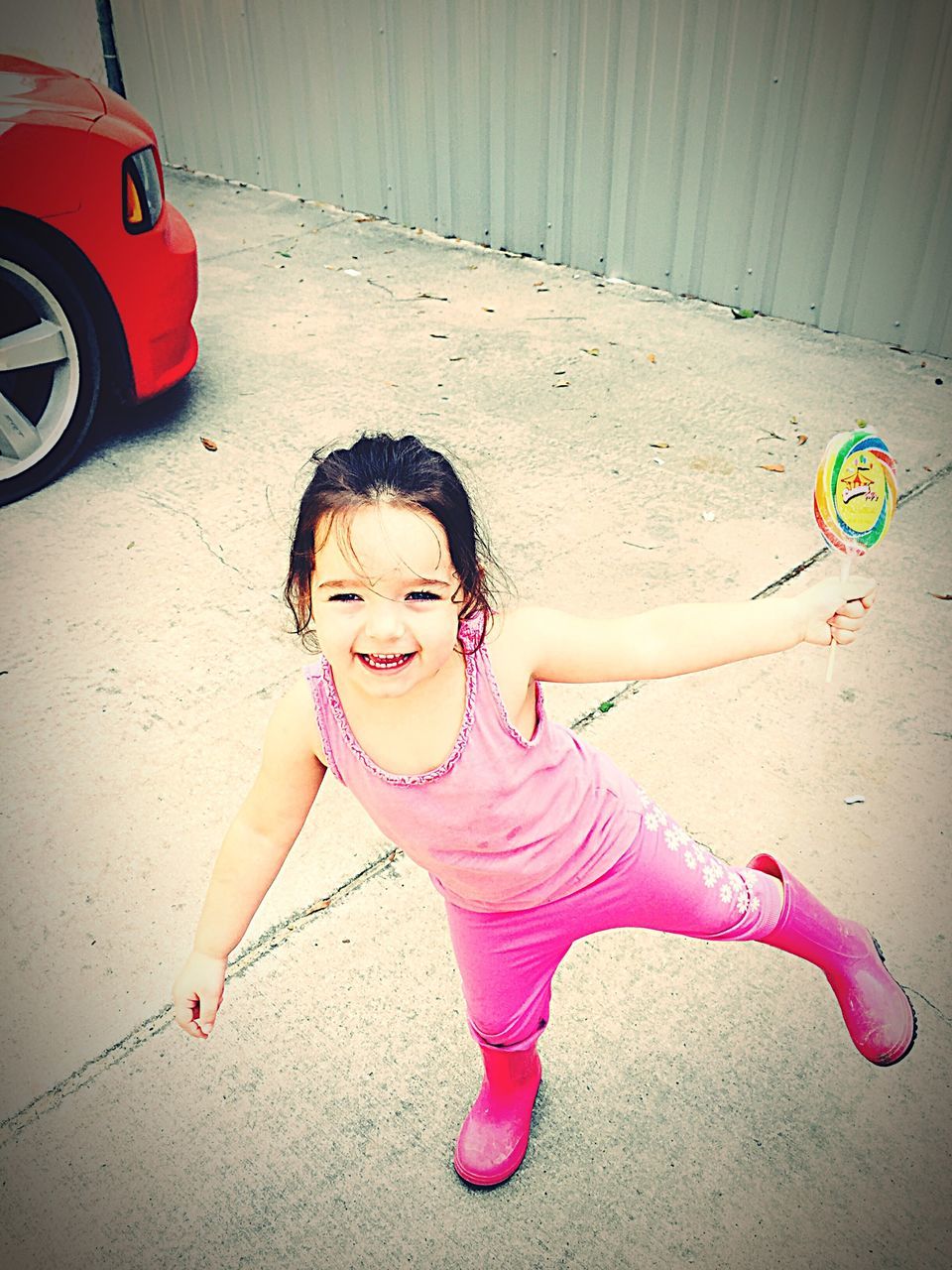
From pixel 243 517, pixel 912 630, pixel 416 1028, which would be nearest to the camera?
pixel 416 1028

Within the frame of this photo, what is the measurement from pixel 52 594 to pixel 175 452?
105 centimetres

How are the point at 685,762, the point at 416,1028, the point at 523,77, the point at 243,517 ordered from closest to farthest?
the point at 416,1028 < the point at 685,762 < the point at 243,517 < the point at 523,77

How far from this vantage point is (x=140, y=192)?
13.1 feet

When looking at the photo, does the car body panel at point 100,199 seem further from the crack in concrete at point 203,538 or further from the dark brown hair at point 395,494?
the dark brown hair at point 395,494

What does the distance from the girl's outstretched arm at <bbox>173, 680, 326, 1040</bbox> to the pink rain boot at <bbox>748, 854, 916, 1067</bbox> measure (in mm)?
903

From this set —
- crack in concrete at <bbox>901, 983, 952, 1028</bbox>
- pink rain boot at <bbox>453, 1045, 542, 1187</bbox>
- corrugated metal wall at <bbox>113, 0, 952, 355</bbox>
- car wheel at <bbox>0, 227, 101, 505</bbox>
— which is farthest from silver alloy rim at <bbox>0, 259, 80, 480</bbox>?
crack in concrete at <bbox>901, 983, 952, 1028</bbox>

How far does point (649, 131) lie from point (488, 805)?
16.2 feet

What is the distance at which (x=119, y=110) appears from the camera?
4051 mm

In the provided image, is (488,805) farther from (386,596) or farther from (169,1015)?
(169,1015)

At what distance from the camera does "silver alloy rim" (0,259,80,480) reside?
150 inches

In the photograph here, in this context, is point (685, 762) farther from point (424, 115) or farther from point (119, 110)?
point (424, 115)

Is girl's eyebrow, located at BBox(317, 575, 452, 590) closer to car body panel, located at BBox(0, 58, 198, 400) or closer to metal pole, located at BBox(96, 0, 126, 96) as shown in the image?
car body panel, located at BBox(0, 58, 198, 400)

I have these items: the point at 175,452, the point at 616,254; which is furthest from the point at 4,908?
the point at 616,254

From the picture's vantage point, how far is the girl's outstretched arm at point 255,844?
1679 mm
